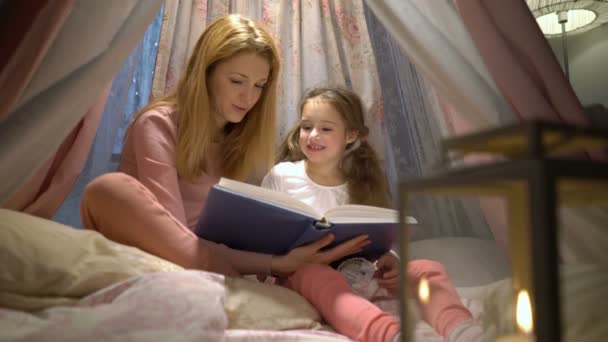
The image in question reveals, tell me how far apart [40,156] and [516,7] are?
97 centimetres

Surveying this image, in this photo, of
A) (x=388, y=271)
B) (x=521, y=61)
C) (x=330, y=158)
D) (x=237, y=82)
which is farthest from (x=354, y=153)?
(x=521, y=61)

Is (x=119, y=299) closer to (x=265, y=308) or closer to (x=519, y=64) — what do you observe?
(x=265, y=308)

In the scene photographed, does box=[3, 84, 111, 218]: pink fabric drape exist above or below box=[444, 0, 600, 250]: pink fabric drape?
below

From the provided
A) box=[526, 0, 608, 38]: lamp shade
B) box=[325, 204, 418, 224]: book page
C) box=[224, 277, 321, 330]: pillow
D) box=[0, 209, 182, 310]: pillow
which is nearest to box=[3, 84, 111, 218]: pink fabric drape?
box=[0, 209, 182, 310]: pillow

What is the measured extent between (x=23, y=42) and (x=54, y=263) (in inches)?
16.8

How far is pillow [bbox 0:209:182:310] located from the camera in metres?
0.72

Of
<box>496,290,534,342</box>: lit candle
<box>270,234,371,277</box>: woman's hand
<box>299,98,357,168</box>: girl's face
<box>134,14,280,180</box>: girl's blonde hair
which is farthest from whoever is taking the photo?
<box>299,98,357,168</box>: girl's face

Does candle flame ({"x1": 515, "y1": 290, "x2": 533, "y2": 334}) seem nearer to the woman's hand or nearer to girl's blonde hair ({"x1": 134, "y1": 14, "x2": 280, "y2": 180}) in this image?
the woman's hand

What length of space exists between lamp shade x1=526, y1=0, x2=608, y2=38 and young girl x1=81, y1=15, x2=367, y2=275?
98 cm

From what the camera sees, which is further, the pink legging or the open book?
the open book

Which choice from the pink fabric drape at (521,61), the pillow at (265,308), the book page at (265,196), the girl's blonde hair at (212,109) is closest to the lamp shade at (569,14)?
the pink fabric drape at (521,61)

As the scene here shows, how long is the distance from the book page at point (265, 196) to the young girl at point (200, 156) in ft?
0.32

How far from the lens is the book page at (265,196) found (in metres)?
0.90

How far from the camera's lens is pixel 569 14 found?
1.80 meters
